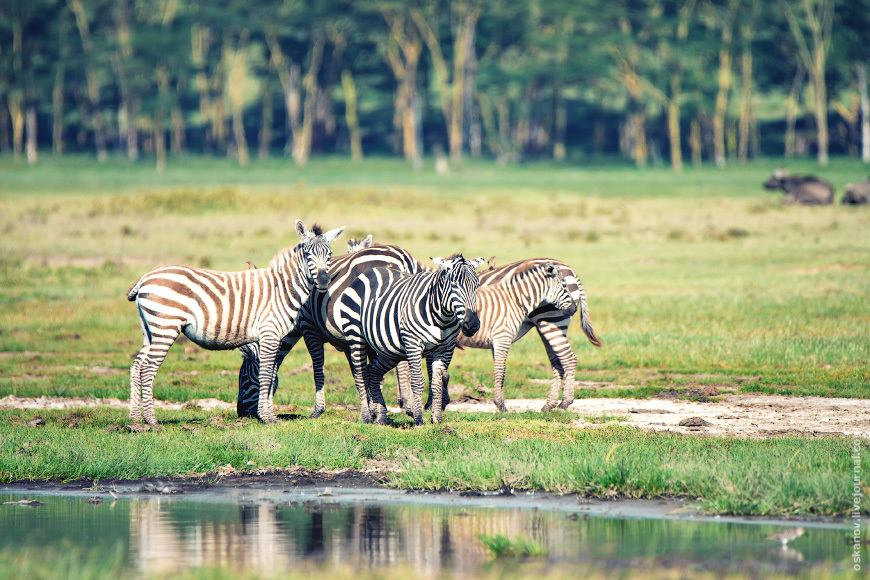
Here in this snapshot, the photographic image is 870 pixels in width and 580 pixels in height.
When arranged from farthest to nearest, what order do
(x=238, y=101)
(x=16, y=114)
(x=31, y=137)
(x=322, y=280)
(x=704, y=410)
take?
(x=238, y=101)
(x=16, y=114)
(x=31, y=137)
(x=704, y=410)
(x=322, y=280)

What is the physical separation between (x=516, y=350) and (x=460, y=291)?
701 cm

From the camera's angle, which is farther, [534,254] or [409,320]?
[534,254]

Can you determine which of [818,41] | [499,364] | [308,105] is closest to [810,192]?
[499,364]

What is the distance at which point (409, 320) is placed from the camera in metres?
11.2

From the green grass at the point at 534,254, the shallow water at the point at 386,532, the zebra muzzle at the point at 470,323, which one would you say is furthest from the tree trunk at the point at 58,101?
the shallow water at the point at 386,532

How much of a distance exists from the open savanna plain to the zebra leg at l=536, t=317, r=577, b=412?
1.58ft

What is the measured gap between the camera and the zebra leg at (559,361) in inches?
514

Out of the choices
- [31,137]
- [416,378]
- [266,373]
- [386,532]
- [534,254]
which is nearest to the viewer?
[386,532]

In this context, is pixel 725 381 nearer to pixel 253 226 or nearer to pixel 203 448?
pixel 203 448

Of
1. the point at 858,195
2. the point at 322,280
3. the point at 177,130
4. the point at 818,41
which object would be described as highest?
the point at 818,41

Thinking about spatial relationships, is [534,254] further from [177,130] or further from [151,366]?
[177,130]

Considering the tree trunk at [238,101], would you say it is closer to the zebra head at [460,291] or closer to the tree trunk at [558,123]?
the tree trunk at [558,123]

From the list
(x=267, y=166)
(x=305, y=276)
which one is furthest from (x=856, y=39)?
(x=305, y=276)

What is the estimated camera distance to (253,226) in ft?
110
